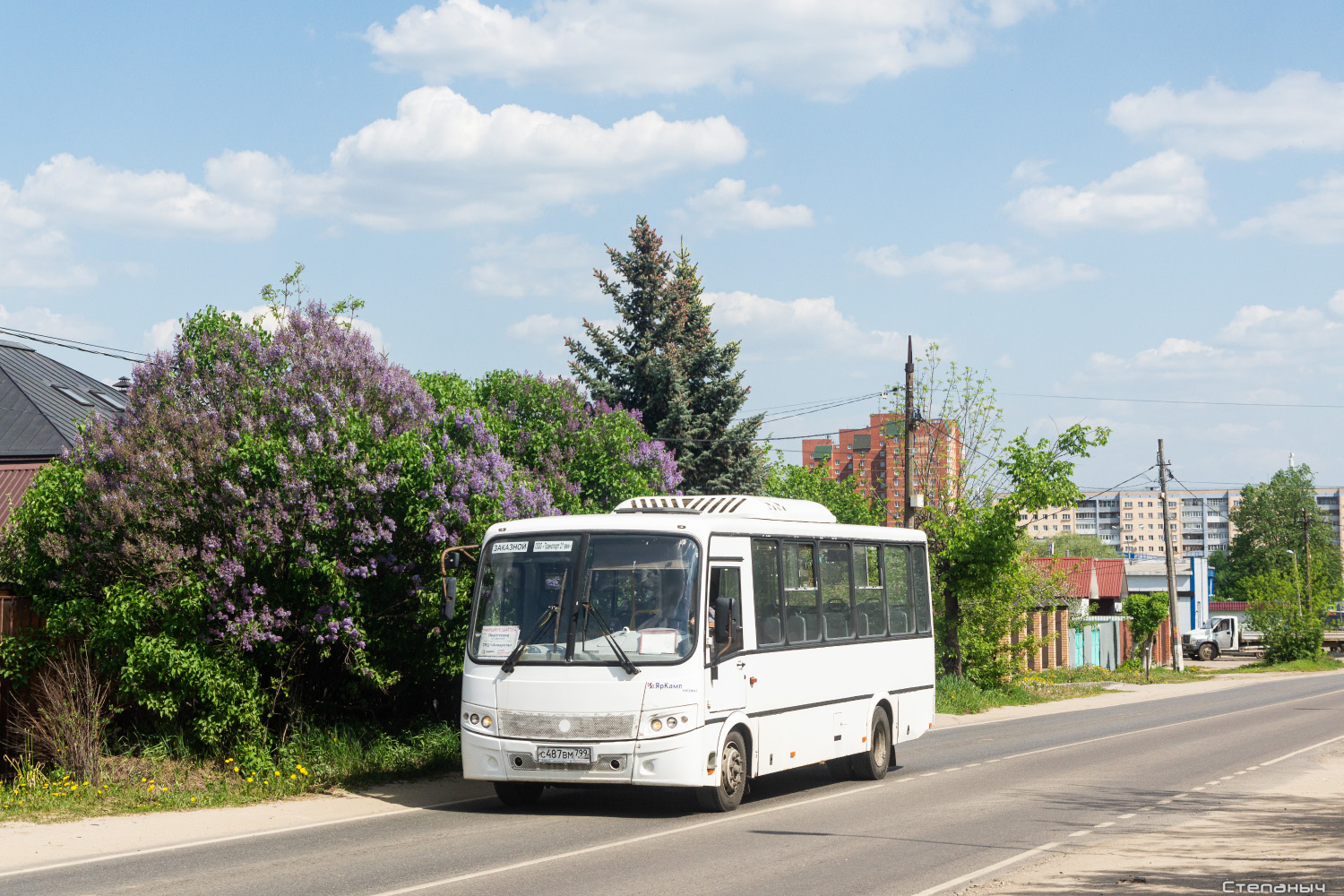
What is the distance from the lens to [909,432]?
106 ft

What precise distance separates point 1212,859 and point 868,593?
6.39 meters

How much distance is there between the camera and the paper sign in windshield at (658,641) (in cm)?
1234

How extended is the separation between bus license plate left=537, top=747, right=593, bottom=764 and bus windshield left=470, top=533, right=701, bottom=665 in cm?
78

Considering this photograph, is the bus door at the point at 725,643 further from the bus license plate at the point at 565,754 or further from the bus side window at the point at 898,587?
the bus side window at the point at 898,587

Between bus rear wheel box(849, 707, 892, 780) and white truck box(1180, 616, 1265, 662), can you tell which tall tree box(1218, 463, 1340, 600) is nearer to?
white truck box(1180, 616, 1265, 662)

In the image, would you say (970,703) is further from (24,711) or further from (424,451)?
(24,711)

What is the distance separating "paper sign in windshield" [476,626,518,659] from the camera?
41.8ft

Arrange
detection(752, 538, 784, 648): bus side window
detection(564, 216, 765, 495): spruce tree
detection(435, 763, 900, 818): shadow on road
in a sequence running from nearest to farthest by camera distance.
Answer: detection(435, 763, 900, 818): shadow on road < detection(752, 538, 784, 648): bus side window < detection(564, 216, 765, 495): spruce tree

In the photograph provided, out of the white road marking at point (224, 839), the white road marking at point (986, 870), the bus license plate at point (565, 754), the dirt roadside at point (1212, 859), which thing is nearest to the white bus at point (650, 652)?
the bus license plate at point (565, 754)

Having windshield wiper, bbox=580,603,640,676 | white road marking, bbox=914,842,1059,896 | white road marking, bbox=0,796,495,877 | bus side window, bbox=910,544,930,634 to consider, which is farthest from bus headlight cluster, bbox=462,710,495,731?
bus side window, bbox=910,544,930,634

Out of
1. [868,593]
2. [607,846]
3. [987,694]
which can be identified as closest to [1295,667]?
[987,694]

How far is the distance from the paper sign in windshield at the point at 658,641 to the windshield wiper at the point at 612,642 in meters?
0.18

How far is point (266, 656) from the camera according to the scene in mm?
15031

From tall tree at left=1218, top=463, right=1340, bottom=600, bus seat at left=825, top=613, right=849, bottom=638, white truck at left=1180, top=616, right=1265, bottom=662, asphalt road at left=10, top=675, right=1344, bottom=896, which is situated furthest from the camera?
tall tree at left=1218, top=463, right=1340, bottom=600
